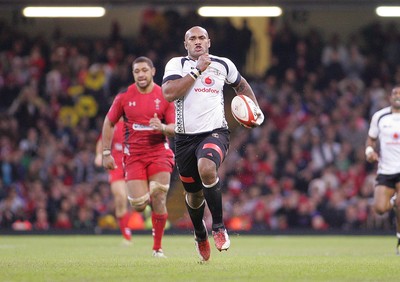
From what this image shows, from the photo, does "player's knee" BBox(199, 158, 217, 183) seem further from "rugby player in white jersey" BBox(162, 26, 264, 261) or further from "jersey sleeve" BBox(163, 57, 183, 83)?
"jersey sleeve" BBox(163, 57, 183, 83)

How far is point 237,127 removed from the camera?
27.5m

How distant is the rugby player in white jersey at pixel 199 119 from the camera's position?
397 inches

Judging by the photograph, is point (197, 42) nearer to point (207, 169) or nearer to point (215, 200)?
point (207, 169)

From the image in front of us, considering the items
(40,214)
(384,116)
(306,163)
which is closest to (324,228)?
(306,163)

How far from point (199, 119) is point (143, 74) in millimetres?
3188

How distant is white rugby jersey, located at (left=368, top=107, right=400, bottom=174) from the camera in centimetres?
1505

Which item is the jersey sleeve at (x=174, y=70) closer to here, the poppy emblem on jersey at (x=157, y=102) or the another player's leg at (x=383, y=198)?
the poppy emblem on jersey at (x=157, y=102)

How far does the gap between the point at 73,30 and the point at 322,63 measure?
7.32 metres

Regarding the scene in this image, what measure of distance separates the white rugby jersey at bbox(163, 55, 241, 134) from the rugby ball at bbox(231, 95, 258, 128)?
198 millimetres

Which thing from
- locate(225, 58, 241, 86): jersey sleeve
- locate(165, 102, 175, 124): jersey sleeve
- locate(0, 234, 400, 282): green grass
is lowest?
locate(0, 234, 400, 282): green grass

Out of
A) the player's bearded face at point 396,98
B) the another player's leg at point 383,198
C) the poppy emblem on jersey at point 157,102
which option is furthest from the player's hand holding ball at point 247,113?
the another player's leg at point 383,198

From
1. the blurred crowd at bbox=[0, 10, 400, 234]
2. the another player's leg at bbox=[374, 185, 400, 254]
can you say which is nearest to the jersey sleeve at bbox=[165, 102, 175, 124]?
the another player's leg at bbox=[374, 185, 400, 254]

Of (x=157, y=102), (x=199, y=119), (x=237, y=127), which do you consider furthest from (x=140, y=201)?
(x=237, y=127)

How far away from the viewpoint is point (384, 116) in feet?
49.6
